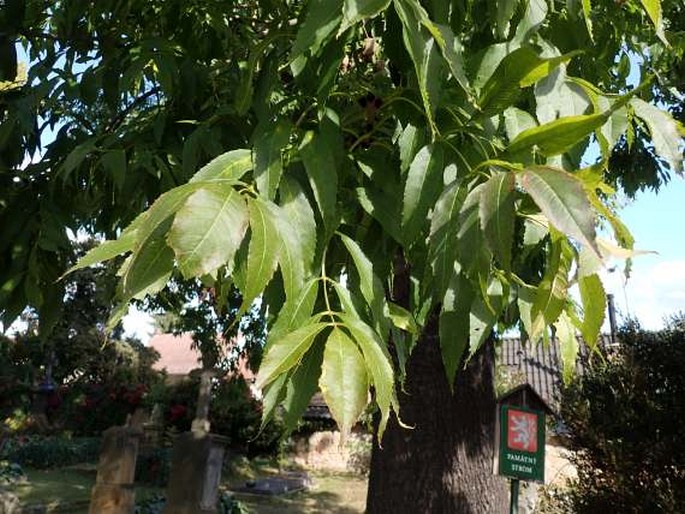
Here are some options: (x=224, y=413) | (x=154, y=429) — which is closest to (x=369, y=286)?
(x=224, y=413)

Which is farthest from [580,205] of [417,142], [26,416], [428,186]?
[26,416]

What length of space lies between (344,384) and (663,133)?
3.06 feet

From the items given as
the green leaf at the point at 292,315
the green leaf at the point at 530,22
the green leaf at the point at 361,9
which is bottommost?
the green leaf at the point at 292,315

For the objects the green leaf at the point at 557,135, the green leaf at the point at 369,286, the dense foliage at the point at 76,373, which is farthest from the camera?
the dense foliage at the point at 76,373

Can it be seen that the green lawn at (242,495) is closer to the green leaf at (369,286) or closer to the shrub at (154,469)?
the shrub at (154,469)

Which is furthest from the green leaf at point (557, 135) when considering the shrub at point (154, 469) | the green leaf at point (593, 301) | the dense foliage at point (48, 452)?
the dense foliage at point (48, 452)

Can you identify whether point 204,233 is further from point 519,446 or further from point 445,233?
point 519,446

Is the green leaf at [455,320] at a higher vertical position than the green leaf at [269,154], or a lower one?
lower

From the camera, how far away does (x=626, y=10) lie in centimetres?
330

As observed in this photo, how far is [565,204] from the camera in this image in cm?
92

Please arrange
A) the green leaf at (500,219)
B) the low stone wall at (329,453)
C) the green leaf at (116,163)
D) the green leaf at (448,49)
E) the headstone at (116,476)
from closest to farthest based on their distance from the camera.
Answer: the green leaf at (500,219), the green leaf at (448,49), the green leaf at (116,163), the headstone at (116,476), the low stone wall at (329,453)

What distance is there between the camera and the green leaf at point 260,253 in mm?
1013

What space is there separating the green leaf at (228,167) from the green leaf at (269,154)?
0.08 ft

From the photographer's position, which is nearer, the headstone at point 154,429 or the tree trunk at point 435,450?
the tree trunk at point 435,450
